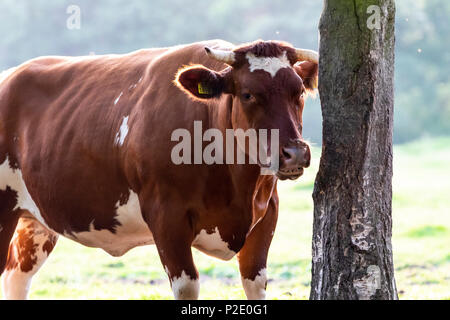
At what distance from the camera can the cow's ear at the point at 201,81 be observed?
555 centimetres

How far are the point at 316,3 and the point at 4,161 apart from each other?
27.3 meters

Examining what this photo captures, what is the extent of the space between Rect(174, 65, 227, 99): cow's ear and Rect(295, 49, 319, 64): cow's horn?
570 mm

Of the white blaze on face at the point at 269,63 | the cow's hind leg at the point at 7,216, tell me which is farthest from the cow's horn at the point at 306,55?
the cow's hind leg at the point at 7,216

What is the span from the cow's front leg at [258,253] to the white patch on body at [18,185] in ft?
6.65

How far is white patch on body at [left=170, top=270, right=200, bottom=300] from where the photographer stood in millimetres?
5770

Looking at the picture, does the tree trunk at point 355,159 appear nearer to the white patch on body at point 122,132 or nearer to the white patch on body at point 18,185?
the white patch on body at point 122,132

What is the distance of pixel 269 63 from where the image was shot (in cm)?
536

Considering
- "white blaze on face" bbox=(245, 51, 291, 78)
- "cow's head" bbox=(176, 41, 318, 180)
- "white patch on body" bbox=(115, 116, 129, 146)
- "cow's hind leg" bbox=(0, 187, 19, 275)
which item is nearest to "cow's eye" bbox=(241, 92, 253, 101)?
"cow's head" bbox=(176, 41, 318, 180)

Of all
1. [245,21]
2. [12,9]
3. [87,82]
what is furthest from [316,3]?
[87,82]

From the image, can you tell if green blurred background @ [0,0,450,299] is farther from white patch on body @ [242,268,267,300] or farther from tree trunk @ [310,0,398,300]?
tree trunk @ [310,0,398,300]

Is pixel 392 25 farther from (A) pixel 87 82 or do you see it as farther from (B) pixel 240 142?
(A) pixel 87 82

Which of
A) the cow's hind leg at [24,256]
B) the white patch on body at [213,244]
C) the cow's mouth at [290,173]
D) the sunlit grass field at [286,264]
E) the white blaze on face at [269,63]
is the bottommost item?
the sunlit grass field at [286,264]

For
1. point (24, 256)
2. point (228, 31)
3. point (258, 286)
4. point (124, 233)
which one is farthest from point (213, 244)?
point (228, 31)

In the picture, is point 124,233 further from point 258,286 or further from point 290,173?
point 290,173
